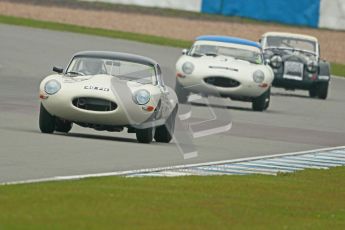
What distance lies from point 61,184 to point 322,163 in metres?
5.51

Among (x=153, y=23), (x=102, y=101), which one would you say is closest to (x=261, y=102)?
(x=102, y=101)

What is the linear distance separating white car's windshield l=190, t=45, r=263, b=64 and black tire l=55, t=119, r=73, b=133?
8638mm

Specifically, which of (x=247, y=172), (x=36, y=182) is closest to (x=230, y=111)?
(x=247, y=172)

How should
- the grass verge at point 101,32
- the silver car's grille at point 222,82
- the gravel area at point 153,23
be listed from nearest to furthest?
the silver car's grille at point 222,82, the grass verge at point 101,32, the gravel area at point 153,23

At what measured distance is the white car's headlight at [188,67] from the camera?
83.1 feet

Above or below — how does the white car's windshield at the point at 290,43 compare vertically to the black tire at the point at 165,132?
below

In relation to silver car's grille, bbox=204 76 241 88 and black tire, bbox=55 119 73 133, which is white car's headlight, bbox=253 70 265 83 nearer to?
silver car's grille, bbox=204 76 241 88

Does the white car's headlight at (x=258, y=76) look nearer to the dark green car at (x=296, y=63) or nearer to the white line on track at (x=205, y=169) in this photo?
the dark green car at (x=296, y=63)

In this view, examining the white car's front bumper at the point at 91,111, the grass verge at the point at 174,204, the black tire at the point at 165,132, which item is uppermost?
the grass verge at the point at 174,204

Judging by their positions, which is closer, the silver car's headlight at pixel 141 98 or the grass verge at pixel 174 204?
the grass verge at pixel 174 204

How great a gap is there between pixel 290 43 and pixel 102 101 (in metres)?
15.2

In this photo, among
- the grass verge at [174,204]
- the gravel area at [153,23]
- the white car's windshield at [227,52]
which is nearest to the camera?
the grass verge at [174,204]

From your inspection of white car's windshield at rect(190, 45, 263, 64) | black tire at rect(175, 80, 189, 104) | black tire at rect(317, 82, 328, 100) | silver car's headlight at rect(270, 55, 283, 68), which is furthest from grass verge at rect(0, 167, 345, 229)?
black tire at rect(317, 82, 328, 100)

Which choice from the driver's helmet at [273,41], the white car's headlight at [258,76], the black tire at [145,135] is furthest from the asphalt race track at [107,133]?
the driver's helmet at [273,41]
